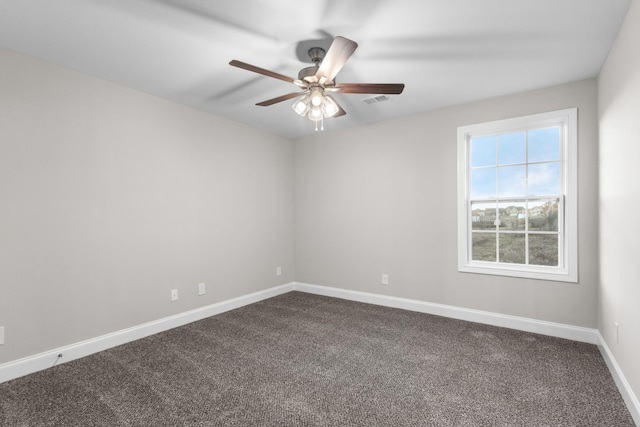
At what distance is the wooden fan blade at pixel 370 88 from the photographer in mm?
2262

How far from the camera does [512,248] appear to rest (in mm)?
3521

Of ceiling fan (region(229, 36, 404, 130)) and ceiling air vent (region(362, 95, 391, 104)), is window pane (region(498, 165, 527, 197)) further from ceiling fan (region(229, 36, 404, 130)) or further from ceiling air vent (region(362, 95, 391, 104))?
ceiling fan (region(229, 36, 404, 130))

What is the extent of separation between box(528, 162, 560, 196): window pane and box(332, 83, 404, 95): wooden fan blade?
2075 mm

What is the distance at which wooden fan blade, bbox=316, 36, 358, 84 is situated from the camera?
1.83 metres

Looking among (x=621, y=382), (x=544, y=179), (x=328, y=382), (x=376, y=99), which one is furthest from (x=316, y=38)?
(x=621, y=382)

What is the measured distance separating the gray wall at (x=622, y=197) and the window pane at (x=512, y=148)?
2.34 feet

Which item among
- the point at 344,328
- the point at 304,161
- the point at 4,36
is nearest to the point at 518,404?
the point at 344,328

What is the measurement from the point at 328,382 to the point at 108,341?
2.14 metres

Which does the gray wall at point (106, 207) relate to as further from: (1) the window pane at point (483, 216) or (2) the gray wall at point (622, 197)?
(2) the gray wall at point (622, 197)

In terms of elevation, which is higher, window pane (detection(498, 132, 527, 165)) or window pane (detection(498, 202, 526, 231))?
window pane (detection(498, 132, 527, 165))

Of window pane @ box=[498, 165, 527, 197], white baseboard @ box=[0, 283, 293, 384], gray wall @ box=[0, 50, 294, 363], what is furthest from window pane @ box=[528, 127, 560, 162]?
white baseboard @ box=[0, 283, 293, 384]

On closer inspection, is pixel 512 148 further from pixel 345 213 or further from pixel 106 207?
pixel 106 207

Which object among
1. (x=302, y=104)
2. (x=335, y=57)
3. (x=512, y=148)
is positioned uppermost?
(x=335, y=57)

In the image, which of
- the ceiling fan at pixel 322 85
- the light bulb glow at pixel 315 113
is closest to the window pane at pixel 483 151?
the ceiling fan at pixel 322 85
